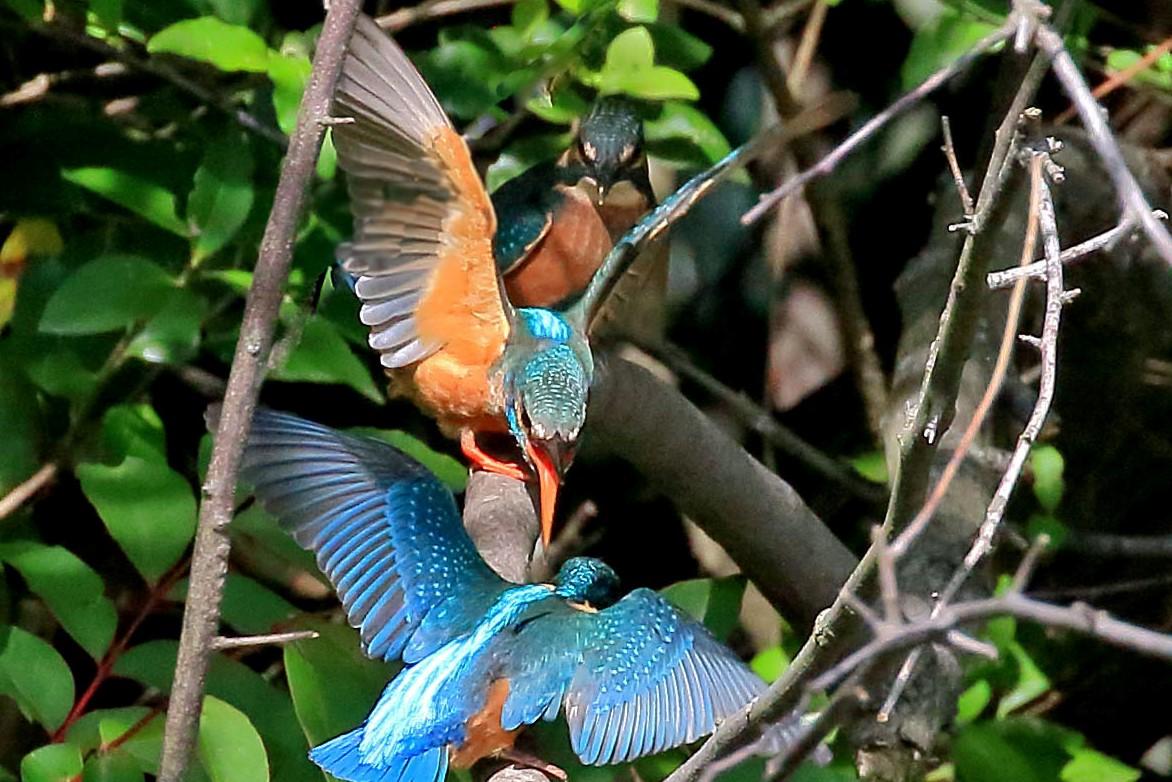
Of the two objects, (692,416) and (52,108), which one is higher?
(52,108)

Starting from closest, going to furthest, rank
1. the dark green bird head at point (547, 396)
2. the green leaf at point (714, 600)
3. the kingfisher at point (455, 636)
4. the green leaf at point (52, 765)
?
the green leaf at point (52, 765) → the kingfisher at point (455, 636) → the dark green bird head at point (547, 396) → the green leaf at point (714, 600)

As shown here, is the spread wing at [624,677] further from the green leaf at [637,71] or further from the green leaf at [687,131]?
the green leaf at [687,131]

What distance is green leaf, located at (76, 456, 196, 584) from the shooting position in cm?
181

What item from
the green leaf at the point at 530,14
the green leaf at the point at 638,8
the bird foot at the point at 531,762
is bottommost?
the bird foot at the point at 531,762

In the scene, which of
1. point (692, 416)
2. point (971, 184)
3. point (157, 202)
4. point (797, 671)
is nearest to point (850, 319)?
point (971, 184)

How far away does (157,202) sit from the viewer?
2.05 metres

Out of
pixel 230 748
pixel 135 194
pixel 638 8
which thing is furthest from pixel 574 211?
pixel 230 748

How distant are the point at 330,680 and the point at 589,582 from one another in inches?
14.6

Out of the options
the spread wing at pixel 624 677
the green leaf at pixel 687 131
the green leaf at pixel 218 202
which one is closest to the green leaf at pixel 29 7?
the green leaf at pixel 218 202

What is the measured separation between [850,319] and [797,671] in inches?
76.3

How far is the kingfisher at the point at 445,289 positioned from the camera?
1697 millimetres

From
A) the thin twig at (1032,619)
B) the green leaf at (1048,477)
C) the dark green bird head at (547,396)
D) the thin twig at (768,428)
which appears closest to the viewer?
the thin twig at (1032,619)

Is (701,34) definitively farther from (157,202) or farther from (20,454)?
(20,454)

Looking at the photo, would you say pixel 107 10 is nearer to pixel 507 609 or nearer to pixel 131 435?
pixel 131 435
